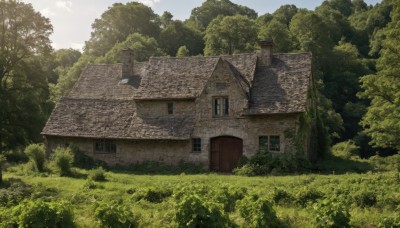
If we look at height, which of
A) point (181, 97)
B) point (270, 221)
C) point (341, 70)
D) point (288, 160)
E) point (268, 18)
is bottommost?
point (270, 221)

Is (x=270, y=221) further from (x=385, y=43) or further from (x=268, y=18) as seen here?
(x=268, y=18)

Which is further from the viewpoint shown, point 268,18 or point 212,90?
point 268,18

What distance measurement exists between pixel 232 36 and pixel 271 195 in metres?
46.2

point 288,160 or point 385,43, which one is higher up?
point 385,43

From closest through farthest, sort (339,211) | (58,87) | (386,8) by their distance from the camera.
→ 1. (339,211)
2. (58,87)
3. (386,8)

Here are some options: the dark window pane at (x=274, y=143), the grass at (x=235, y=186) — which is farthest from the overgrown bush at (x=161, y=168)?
the dark window pane at (x=274, y=143)

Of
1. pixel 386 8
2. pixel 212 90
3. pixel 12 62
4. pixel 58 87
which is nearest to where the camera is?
pixel 212 90

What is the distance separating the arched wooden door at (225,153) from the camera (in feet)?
100

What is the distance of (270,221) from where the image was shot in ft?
47.2

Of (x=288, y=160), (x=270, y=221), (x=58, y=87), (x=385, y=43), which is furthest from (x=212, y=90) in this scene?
(x=58, y=87)

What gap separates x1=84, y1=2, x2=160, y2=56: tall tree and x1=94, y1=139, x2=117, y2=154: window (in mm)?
43212

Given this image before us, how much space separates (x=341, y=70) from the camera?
198 feet

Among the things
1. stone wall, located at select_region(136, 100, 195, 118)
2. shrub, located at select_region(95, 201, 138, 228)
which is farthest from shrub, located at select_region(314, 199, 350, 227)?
stone wall, located at select_region(136, 100, 195, 118)

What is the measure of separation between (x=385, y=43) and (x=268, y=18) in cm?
4968
